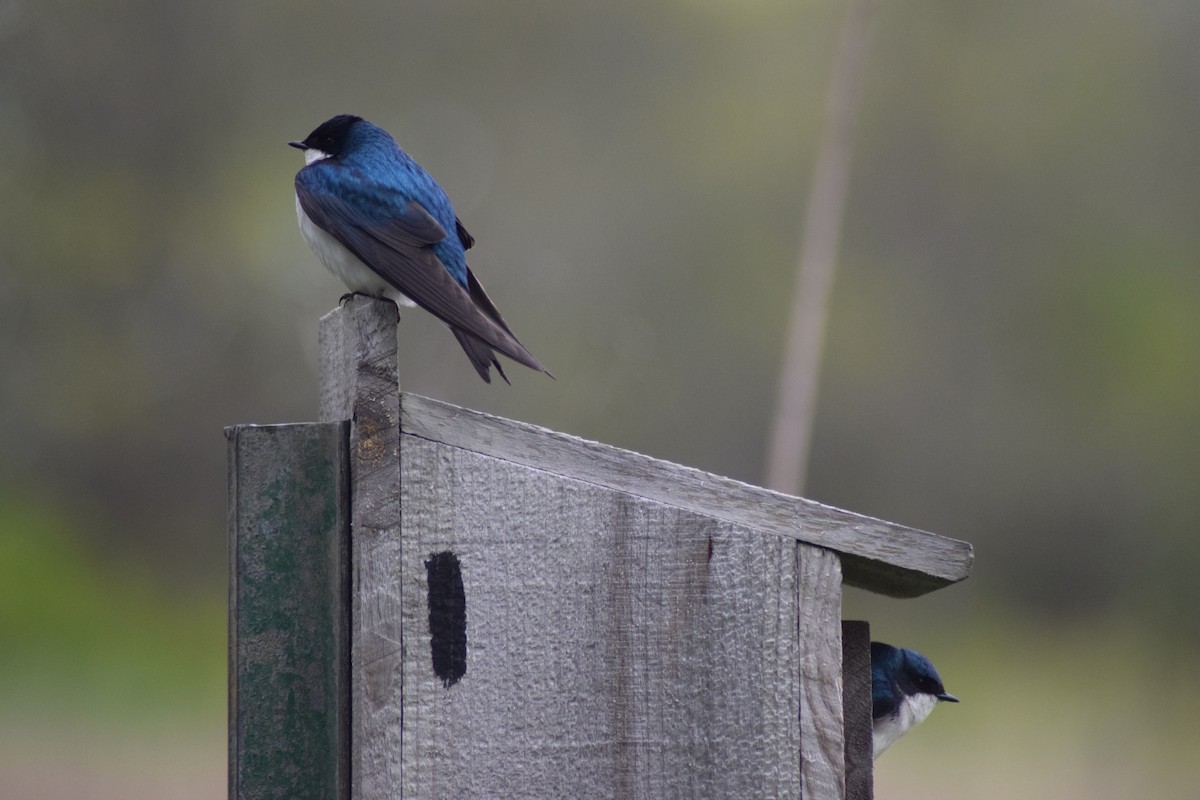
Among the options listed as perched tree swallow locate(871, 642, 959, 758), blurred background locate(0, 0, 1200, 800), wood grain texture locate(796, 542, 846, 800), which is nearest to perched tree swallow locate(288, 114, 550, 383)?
wood grain texture locate(796, 542, 846, 800)

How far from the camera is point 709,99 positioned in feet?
36.2

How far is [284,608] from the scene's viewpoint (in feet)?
5.82

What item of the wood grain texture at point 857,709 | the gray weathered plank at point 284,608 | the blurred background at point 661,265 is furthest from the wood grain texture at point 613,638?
the blurred background at point 661,265

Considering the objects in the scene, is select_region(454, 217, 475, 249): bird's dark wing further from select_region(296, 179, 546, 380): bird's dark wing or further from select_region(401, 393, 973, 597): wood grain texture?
select_region(401, 393, 973, 597): wood grain texture

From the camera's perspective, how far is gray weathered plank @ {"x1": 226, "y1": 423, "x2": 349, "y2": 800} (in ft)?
5.75

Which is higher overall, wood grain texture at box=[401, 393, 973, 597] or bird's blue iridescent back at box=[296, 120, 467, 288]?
bird's blue iridescent back at box=[296, 120, 467, 288]

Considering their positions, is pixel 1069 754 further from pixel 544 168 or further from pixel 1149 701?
pixel 544 168

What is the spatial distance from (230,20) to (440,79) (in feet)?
6.77

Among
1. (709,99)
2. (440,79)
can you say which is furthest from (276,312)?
(709,99)

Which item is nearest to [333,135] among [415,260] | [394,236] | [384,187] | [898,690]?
[384,187]

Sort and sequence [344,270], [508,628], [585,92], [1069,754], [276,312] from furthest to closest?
[585,92], [276,312], [1069,754], [344,270], [508,628]

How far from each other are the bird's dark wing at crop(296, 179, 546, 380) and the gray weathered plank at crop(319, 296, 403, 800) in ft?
1.06

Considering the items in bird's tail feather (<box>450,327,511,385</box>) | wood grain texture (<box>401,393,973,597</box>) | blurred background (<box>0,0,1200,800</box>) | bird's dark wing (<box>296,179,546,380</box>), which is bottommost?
wood grain texture (<box>401,393,973,597</box>)

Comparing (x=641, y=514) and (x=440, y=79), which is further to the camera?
(x=440, y=79)
